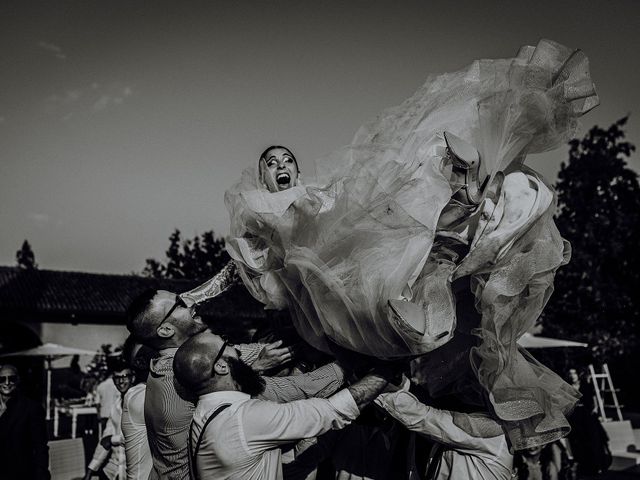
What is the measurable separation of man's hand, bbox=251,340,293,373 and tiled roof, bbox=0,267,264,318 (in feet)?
100

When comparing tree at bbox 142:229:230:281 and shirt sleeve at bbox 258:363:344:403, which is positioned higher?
tree at bbox 142:229:230:281

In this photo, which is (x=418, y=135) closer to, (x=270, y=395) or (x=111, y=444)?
(x=270, y=395)

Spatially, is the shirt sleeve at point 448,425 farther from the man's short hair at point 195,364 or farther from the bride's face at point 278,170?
the bride's face at point 278,170

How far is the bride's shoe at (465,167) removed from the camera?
3162 mm

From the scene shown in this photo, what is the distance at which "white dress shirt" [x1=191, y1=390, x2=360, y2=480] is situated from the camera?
3119 millimetres

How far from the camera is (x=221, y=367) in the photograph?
3.23 m

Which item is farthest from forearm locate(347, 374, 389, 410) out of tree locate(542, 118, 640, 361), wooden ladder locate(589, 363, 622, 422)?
tree locate(542, 118, 640, 361)

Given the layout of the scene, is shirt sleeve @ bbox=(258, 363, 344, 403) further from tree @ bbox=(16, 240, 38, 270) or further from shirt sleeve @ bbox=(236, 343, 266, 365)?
tree @ bbox=(16, 240, 38, 270)

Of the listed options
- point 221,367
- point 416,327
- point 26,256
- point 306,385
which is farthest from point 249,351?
point 26,256

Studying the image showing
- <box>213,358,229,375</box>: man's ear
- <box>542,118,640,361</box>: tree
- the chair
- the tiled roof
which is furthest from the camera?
the tiled roof

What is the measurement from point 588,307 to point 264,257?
18.4m

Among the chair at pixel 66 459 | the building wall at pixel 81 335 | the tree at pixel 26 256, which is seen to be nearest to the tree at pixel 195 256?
the chair at pixel 66 459

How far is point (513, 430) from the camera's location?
347 centimetres

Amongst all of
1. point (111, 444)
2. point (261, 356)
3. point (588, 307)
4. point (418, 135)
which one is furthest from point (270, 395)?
point (588, 307)
